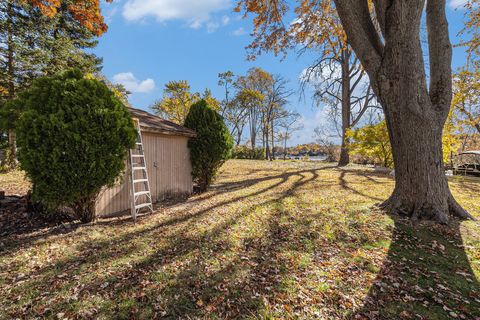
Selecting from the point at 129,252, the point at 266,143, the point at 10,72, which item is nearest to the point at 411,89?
the point at 129,252

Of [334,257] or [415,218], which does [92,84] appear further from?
[415,218]

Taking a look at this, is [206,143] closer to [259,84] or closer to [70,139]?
[70,139]

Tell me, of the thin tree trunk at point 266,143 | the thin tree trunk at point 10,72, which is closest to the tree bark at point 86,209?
the thin tree trunk at point 10,72

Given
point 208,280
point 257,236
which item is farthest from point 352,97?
point 208,280

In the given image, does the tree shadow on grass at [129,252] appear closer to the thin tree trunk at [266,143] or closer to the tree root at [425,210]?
the tree root at [425,210]

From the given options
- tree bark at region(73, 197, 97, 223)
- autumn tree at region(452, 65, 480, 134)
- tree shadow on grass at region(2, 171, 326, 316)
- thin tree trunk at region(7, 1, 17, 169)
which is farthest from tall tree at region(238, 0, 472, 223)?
thin tree trunk at region(7, 1, 17, 169)

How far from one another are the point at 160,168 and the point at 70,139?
2.86 metres

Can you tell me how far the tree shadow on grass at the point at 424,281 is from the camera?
91.7 inches

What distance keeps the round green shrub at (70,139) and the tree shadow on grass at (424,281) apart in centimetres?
492

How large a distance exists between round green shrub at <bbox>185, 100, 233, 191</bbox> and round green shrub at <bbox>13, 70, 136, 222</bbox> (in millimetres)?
3214

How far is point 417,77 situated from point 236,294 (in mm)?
5182

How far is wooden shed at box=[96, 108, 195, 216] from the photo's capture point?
5531 mm

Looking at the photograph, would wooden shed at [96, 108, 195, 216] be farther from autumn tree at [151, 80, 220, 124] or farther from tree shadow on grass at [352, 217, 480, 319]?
autumn tree at [151, 80, 220, 124]

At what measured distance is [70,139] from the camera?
4.10 meters
